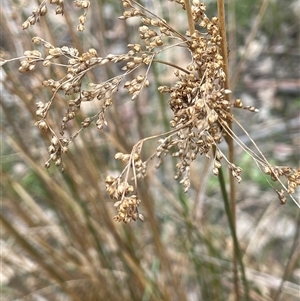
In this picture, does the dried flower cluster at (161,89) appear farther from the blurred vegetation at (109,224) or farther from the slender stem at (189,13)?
the blurred vegetation at (109,224)

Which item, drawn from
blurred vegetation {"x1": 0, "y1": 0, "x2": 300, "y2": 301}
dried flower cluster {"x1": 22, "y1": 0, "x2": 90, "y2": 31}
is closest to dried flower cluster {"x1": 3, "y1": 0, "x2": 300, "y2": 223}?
dried flower cluster {"x1": 22, "y1": 0, "x2": 90, "y2": 31}

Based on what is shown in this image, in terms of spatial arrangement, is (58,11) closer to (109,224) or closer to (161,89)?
(161,89)

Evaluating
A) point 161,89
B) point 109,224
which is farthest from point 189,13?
point 109,224

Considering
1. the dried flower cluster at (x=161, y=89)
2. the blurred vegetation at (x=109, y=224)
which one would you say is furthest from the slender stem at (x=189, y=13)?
the blurred vegetation at (x=109, y=224)

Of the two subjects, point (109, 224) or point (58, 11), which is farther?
point (109, 224)

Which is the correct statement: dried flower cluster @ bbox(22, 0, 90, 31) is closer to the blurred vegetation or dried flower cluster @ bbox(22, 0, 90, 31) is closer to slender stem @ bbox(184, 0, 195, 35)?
slender stem @ bbox(184, 0, 195, 35)

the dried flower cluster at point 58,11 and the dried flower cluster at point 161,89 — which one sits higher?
the dried flower cluster at point 58,11

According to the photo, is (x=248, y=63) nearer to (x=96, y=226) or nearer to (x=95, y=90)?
(x=96, y=226)

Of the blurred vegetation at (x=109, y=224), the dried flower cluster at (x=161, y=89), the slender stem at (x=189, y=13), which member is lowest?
the dried flower cluster at (x=161, y=89)

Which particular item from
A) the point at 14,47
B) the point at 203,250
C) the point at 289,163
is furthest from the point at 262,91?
the point at 14,47

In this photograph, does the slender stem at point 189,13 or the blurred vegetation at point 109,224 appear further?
the blurred vegetation at point 109,224

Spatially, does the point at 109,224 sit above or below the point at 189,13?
above
